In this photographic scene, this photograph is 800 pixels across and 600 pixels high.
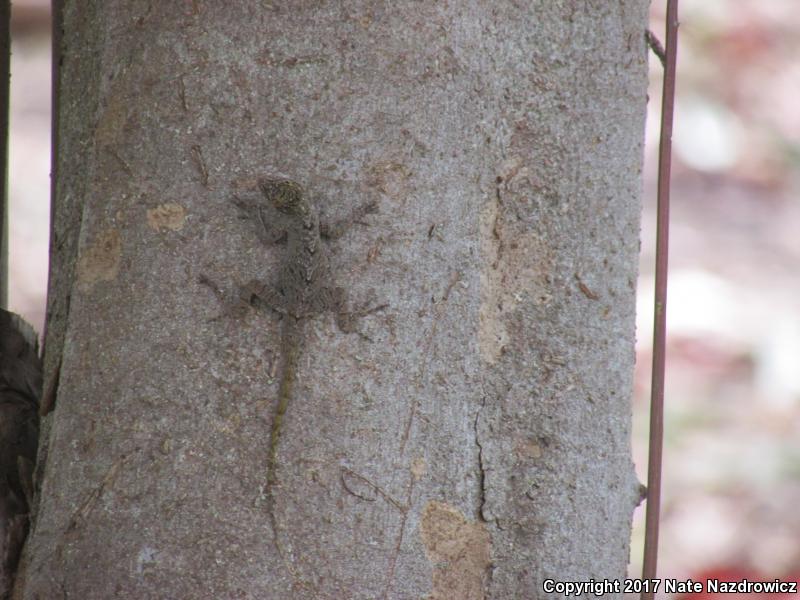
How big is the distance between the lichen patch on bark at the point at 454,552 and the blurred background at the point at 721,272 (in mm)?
3973

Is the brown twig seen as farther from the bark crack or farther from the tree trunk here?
the bark crack

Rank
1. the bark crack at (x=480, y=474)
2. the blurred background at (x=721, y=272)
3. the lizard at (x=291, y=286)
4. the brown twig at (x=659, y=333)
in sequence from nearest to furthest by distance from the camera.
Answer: the lizard at (x=291, y=286) → the bark crack at (x=480, y=474) → the brown twig at (x=659, y=333) → the blurred background at (x=721, y=272)

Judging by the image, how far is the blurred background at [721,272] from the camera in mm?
6113

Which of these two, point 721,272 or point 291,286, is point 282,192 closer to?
point 291,286

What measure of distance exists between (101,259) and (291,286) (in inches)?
15.1

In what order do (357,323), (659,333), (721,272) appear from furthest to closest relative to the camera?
(721,272) → (659,333) → (357,323)

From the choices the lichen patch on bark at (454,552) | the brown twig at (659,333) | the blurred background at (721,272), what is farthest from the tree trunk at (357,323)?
the blurred background at (721,272)

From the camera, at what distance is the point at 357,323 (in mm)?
1825

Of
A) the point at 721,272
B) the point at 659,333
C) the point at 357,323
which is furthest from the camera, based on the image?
the point at 721,272

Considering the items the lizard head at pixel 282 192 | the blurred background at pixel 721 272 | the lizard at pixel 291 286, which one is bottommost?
the lizard at pixel 291 286

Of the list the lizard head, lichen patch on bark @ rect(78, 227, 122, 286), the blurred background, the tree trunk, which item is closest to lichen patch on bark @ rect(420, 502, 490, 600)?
the tree trunk

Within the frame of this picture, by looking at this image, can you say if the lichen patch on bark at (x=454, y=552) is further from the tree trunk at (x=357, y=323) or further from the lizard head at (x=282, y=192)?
the lizard head at (x=282, y=192)

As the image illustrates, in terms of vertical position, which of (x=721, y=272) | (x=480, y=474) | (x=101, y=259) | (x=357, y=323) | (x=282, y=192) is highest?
(x=721, y=272)

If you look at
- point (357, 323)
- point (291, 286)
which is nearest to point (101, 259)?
point (291, 286)
